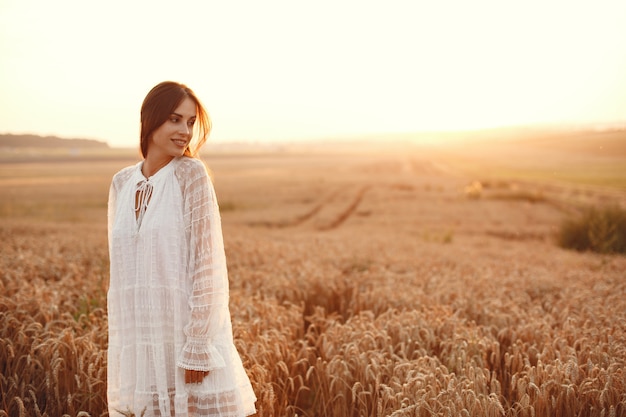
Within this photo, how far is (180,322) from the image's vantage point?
2840 mm

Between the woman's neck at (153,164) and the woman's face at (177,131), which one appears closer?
the woman's face at (177,131)

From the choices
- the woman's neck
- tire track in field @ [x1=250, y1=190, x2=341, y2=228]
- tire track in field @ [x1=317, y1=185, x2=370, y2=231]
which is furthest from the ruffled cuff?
tire track in field @ [x1=250, y1=190, x2=341, y2=228]

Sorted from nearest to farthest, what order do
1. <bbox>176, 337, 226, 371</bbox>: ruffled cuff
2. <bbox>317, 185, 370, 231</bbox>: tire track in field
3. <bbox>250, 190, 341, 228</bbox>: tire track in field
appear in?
1. <bbox>176, 337, 226, 371</bbox>: ruffled cuff
2. <bbox>250, 190, 341, 228</bbox>: tire track in field
3. <bbox>317, 185, 370, 231</bbox>: tire track in field

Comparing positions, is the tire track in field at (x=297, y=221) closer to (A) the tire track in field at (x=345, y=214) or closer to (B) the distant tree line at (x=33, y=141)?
(A) the tire track in field at (x=345, y=214)

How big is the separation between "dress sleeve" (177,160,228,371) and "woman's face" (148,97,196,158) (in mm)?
158

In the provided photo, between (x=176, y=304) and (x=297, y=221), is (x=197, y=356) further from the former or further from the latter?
(x=297, y=221)

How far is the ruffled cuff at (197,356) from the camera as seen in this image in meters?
2.73

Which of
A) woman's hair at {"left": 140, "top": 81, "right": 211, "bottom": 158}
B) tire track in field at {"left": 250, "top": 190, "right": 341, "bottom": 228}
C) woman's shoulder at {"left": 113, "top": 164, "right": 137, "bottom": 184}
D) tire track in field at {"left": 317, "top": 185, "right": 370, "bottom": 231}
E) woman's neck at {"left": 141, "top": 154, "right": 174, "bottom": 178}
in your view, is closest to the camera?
Answer: woman's hair at {"left": 140, "top": 81, "right": 211, "bottom": 158}

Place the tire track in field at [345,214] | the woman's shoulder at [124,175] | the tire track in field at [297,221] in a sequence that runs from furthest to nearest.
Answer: the tire track in field at [345,214] → the tire track in field at [297,221] → the woman's shoulder at [124,175]

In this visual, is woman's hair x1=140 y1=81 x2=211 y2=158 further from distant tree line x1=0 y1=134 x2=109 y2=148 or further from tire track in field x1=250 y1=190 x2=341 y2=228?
tire track in field x1=250 y1=190 x2=341 y2=228

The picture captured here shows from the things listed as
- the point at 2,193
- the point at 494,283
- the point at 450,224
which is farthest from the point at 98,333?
the point at 2,193

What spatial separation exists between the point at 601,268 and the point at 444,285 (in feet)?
17.8

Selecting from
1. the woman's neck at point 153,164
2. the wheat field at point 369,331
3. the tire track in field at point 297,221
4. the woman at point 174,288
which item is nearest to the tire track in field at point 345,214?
the tire track in field at point 297,221

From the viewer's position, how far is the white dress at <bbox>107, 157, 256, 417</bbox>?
9.18 ft
